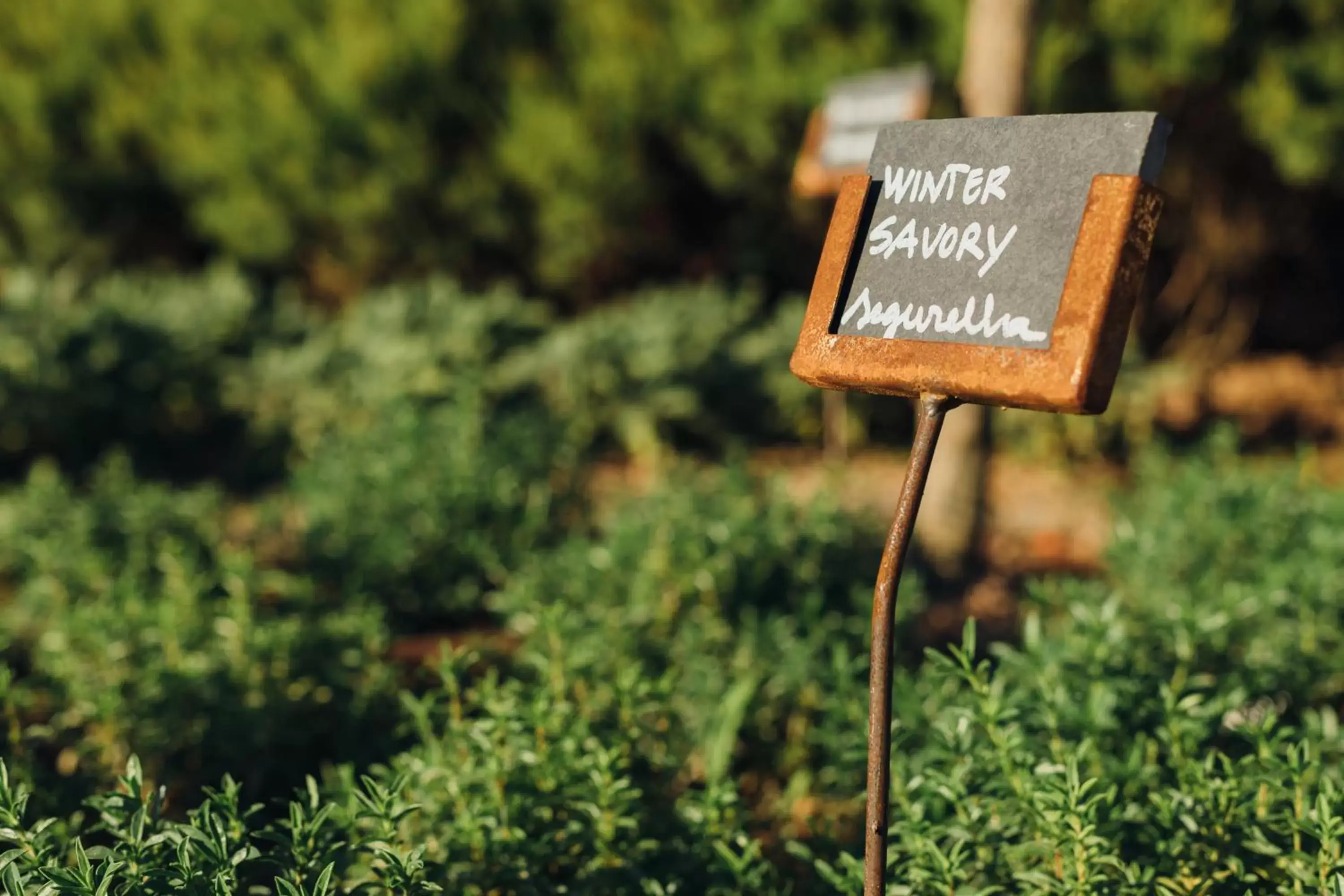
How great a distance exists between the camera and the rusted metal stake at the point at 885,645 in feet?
5.16

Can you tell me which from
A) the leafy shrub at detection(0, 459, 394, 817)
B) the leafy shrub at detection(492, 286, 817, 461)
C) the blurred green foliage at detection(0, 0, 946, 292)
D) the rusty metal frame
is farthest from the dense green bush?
the blurred green foliage at detection(0, 0, 946, 292)

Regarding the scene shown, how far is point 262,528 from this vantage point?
3.92 meters

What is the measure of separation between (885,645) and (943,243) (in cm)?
60

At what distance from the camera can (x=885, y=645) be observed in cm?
161

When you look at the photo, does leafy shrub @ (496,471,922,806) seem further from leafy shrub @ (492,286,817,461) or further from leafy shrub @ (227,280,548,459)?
leafy shrub @ (227,280,548,459)

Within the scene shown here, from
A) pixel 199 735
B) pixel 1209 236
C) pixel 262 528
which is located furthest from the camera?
pixel 1209 236

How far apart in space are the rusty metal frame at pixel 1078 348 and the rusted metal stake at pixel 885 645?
6 cm

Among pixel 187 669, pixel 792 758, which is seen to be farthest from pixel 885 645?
pixel 187 669

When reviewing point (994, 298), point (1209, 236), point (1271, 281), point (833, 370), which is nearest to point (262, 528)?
point (833, 370)

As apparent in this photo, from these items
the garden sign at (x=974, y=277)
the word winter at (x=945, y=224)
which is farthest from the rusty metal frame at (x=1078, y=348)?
the word winter at (x=945, y=224)

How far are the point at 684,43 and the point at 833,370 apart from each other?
14.5 feet

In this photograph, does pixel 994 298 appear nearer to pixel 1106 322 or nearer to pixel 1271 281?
Result: pixel 1106 322

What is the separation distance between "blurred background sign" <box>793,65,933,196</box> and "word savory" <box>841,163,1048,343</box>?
2275mm

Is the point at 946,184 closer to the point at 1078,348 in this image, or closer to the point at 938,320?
the point at 938,320
